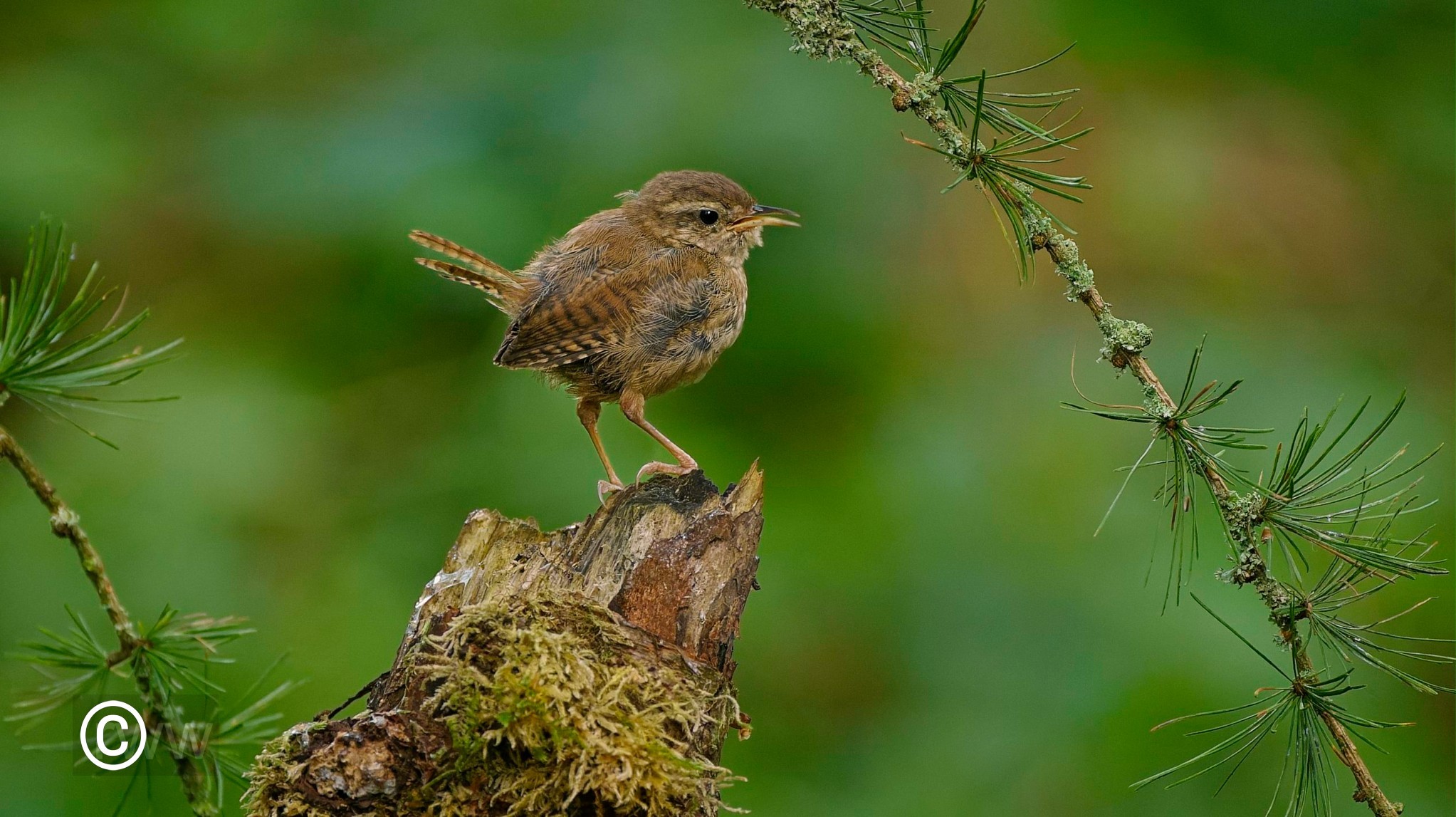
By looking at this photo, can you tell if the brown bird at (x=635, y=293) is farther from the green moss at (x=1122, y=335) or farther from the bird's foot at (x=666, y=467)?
the green moss at (x=1122, y=335)

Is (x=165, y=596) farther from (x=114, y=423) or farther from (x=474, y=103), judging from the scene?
(x=474, y=103)

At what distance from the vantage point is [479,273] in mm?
4148

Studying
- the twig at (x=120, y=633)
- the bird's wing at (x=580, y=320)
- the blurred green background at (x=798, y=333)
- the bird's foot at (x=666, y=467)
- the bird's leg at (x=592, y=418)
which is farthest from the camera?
the blurred green background at (x=798, y=333)

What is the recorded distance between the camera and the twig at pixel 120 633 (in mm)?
2020

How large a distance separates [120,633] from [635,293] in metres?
1.95

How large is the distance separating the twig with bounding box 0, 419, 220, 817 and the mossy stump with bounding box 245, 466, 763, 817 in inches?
9.7

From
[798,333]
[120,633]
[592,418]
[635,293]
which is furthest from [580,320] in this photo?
[120,633]

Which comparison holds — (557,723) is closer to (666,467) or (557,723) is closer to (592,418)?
(666,467)

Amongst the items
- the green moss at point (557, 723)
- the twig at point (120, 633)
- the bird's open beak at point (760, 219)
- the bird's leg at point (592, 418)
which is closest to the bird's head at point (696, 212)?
the bird's open beak at point (760, 219)

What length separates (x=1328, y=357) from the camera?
520 cm

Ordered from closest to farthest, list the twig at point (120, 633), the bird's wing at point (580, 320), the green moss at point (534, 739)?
the twig at point (120, 633)
the green moss at point (534, 739)
the bird's wing at point (580, 320)

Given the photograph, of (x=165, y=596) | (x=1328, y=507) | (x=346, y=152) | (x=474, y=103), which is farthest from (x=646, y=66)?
(x=1328, y=507)

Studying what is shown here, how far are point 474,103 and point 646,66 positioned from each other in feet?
2.65

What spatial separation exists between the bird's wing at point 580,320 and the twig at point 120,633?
1.54 metres
